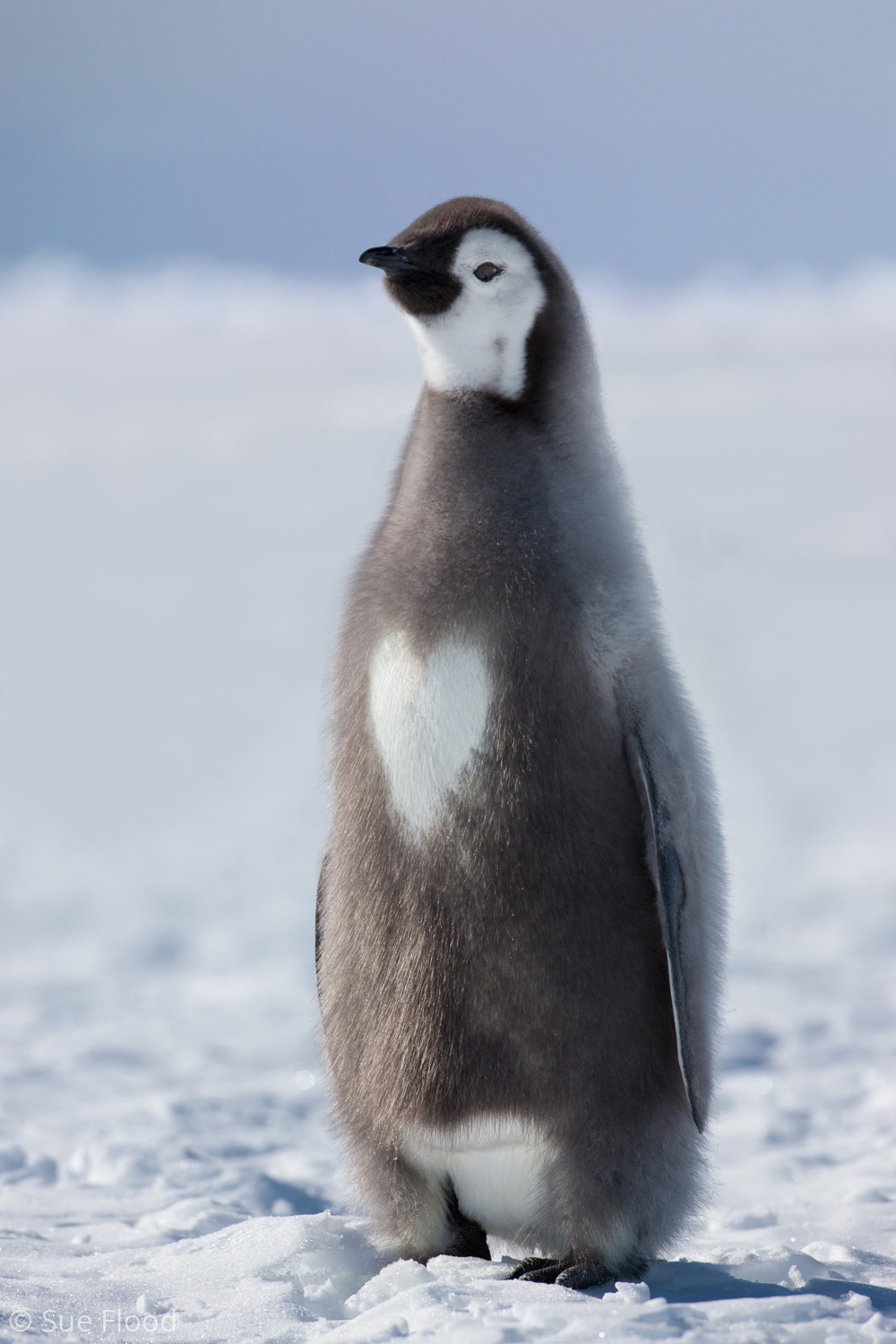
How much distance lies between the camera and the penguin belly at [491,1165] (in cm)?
241

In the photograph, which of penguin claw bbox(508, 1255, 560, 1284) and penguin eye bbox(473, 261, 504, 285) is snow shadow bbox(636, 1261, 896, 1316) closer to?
penguin claw bbox(508, 1255, 560, 1284)

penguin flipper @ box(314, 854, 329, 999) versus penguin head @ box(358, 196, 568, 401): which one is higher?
penguin head @ box(358, 196, 568, 401)

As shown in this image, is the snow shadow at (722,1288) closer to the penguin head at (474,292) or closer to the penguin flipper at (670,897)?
the penguin flipper at (670,897)

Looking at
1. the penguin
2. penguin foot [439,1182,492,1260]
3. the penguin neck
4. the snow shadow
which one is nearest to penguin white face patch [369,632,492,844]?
the penguin

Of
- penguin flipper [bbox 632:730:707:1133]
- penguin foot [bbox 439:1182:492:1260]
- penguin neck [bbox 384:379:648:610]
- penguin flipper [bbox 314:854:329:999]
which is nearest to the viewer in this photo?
penguin flipper [bbox 632:730:707:1133]

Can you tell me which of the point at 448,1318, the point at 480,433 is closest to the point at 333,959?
the point at 448,1318

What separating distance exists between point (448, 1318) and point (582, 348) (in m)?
1.73

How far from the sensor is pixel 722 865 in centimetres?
260

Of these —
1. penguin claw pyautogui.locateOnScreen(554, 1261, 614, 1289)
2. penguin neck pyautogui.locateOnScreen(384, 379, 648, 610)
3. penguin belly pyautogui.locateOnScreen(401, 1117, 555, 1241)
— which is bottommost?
penguin claw pyautogui.locateOnScreen(554, 1261, 614, 1289)

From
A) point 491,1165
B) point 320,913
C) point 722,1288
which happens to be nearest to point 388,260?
point 320,913

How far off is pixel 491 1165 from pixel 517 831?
2.03ft

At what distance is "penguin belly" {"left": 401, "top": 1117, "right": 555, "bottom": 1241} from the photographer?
2406 millimetres

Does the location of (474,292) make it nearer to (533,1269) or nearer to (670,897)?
(670,897)

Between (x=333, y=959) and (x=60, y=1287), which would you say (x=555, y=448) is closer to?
(x=333, y=959)
